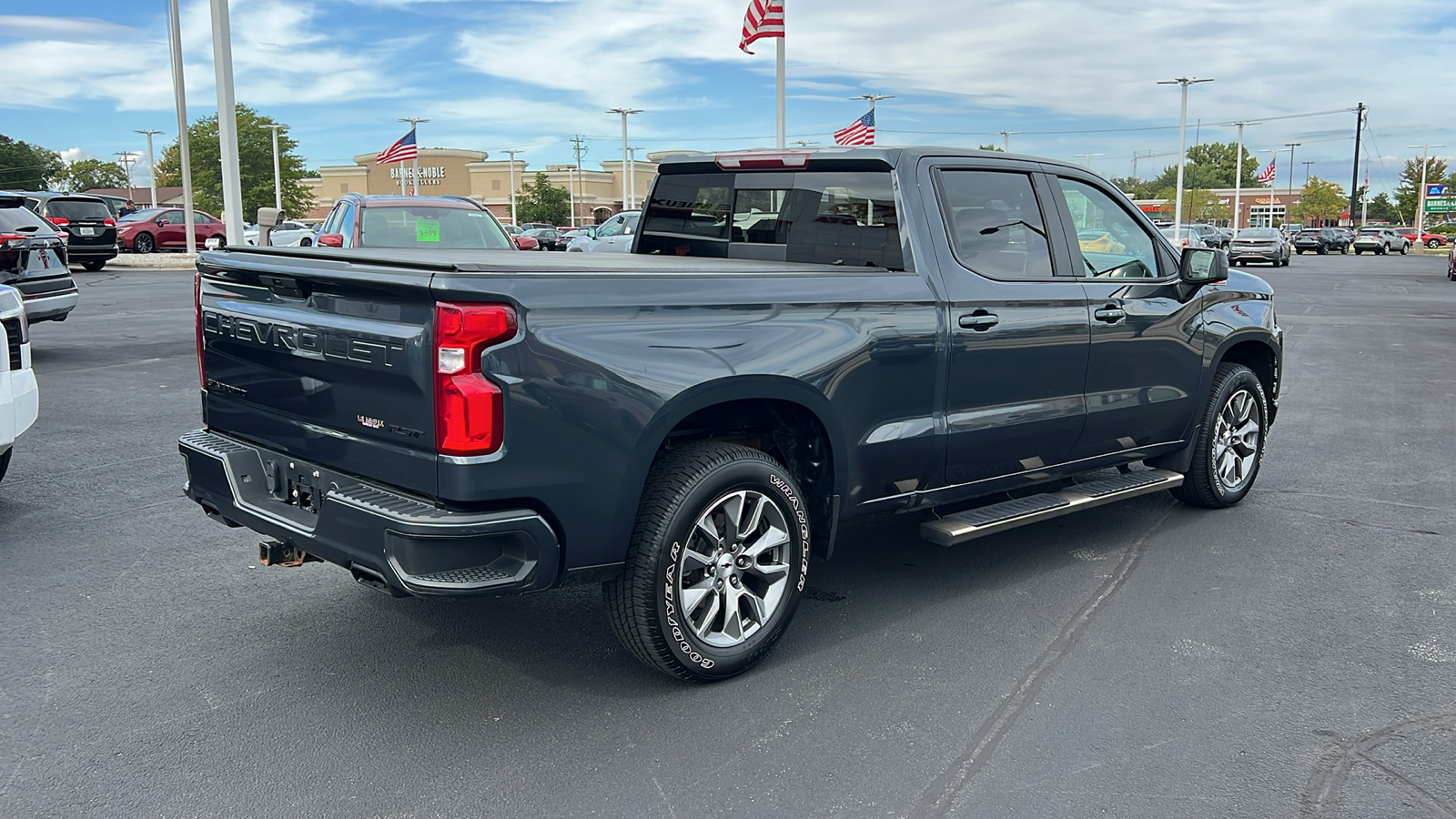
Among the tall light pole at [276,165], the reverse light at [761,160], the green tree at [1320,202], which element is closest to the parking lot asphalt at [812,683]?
the reverse light at [761,160]

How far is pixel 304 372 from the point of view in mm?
3816

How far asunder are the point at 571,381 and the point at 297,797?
4.61 ft

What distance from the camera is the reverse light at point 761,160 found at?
512 cm

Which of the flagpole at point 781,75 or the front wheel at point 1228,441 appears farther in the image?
the flagpole at point 781,75

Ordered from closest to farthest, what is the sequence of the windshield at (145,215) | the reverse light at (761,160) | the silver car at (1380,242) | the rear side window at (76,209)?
the reverse light at (761,160) → the rear side window at (76,209) → the windshield at (145,215) → the silver car at (1380,242)

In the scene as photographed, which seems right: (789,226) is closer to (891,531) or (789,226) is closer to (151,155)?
(891,531)

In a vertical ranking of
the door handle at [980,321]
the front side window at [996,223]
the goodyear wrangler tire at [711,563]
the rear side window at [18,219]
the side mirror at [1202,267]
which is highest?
the rear side window at [18,219]

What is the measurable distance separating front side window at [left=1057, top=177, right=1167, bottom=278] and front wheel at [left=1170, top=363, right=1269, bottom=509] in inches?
35.9

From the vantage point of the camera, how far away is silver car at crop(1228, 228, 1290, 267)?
41500 mm

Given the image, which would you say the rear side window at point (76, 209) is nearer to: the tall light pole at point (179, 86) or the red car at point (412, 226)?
the tall light pole at point (179, 86)

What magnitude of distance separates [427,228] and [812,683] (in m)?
9.70

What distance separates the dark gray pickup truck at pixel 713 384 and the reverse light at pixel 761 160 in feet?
0.04

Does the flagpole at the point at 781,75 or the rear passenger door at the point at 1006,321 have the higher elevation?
the flagpole at the point at 781,75

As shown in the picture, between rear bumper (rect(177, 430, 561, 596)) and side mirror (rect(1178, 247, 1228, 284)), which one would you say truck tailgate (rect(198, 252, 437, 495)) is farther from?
side mirror (rect(1178, 247, 1228, 284))
